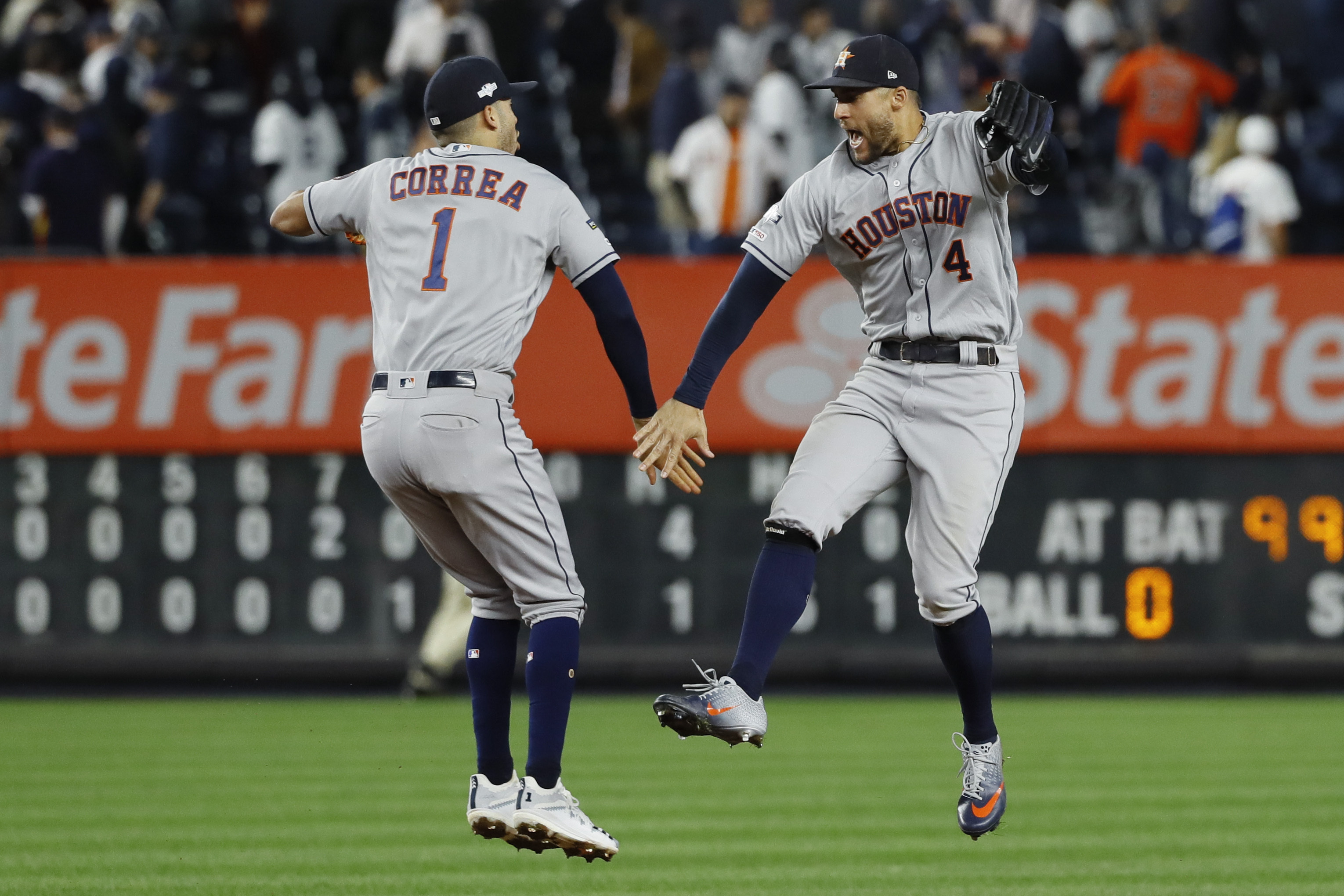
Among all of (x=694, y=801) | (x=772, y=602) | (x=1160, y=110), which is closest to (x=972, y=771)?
(x=772, y=602)

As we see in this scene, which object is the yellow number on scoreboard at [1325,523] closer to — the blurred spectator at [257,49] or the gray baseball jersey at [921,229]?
the gray baseball jersey at [921,229]

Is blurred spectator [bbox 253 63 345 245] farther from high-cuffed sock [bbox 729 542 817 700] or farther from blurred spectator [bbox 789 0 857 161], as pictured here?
high-cuffed sock [bbox 729 542 817 700]

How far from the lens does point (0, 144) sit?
587 inches

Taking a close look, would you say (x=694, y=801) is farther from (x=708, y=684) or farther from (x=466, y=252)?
(x=466, y=252)

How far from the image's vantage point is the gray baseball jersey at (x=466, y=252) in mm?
6492

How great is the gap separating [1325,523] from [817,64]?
5.19 meters

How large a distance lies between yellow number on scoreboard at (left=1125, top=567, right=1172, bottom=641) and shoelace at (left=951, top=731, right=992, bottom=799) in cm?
670

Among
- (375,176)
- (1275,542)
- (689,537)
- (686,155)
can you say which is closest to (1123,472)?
(1275,542)

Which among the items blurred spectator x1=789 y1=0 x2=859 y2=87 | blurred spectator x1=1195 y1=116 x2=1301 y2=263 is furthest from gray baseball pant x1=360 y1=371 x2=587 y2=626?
blurred spectator x1=789 y1=0 x2=859 y2=87

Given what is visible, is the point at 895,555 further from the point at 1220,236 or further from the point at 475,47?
the point at 475,47

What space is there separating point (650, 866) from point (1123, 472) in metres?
6.36

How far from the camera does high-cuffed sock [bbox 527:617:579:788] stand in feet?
21.6

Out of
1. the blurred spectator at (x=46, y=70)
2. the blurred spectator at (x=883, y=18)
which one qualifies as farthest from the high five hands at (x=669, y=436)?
the blurred spectator at (x=46, y=70)

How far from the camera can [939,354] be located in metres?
6.98
